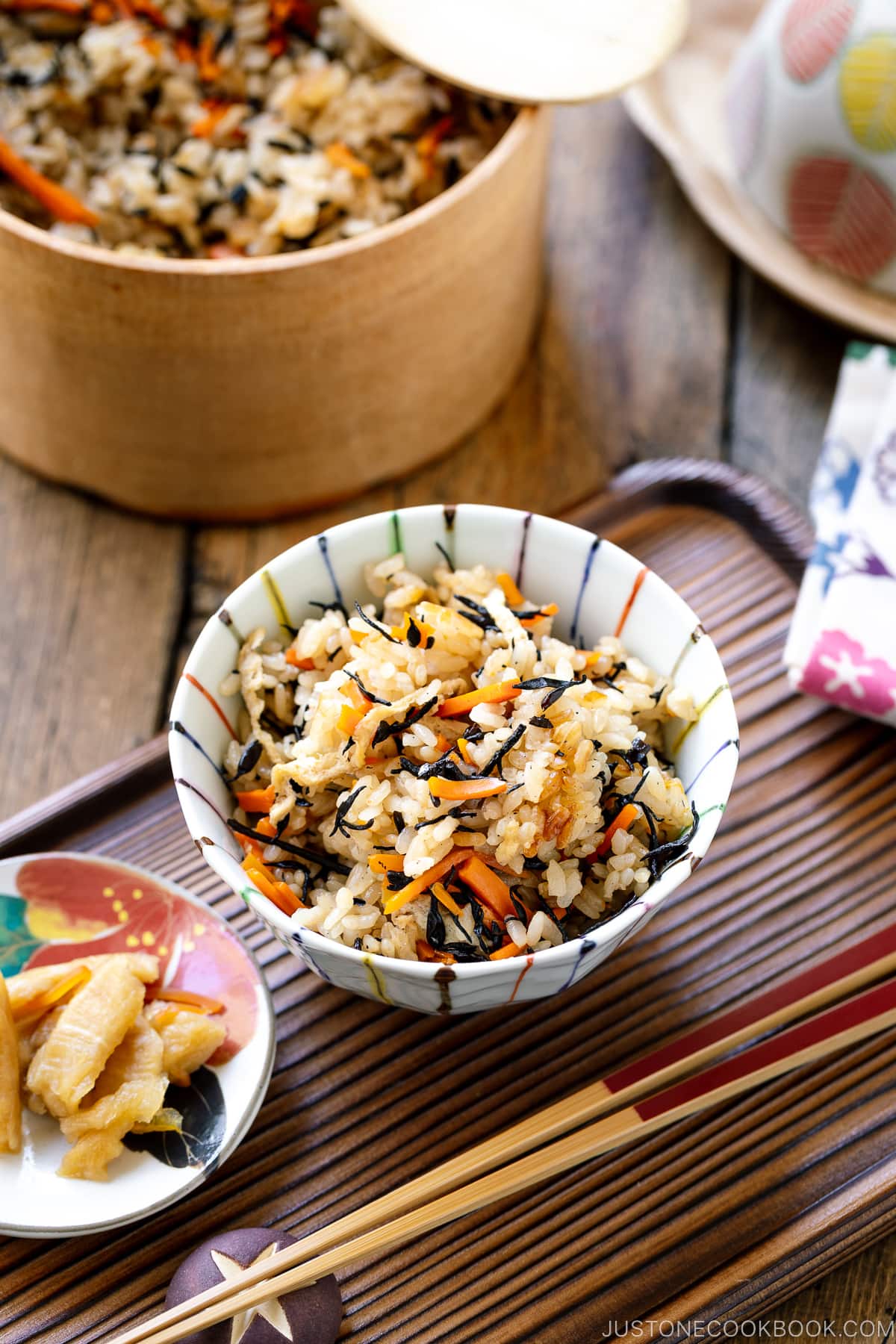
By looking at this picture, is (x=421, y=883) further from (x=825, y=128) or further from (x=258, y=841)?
(x=825, y=128)

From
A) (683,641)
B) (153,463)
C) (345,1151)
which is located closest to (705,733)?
(683,641)

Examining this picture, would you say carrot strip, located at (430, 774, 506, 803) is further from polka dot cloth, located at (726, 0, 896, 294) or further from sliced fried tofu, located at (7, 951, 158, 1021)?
polka dot cloth, located at (726, 0, 896, 294)

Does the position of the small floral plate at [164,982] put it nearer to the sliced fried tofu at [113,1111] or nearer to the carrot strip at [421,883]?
the sliced fried tofu at [113,1111]

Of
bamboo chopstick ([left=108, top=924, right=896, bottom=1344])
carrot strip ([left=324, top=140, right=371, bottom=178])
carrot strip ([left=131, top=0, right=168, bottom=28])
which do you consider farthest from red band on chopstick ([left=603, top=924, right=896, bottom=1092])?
carrot strip ([left=131, top=0, right=168, bottom=28])

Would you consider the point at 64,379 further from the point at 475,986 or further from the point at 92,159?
the point at 475,986

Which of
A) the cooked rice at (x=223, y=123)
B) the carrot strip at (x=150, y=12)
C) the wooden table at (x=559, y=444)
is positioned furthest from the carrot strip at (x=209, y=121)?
the wooden table at (x=559, y=444)
